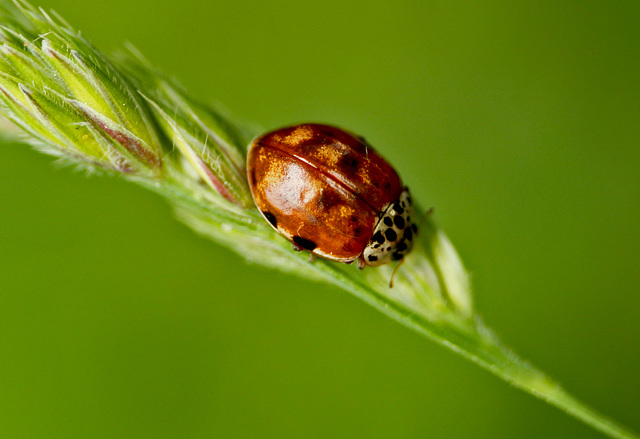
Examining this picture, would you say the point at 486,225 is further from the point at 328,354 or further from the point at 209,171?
the point at 209,171

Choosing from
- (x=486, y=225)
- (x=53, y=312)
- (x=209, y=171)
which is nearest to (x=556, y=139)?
(x=486, y=225)

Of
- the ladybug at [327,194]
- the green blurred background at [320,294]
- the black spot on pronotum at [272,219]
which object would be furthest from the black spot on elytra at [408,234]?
the green blurred background at [320,294]

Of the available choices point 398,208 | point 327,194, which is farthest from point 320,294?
point 327,194

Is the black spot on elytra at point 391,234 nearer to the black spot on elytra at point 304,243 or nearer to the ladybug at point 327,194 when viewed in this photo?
the ladybug at point 327,194

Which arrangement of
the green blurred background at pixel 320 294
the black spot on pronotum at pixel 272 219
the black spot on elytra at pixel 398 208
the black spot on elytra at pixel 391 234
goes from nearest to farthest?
1. the black spot on pronotum at pixel 272 219
2. the black spot on elytra at pixel 391 234
3. the black spot on elytra at pixel 398 208
4. the green blurred background at pixel 320 294

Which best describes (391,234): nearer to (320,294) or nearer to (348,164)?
(348,164)

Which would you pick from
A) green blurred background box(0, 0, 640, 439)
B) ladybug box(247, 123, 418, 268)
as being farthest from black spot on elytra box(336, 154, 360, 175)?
green blurred background box(0, 0, 640, 439)
